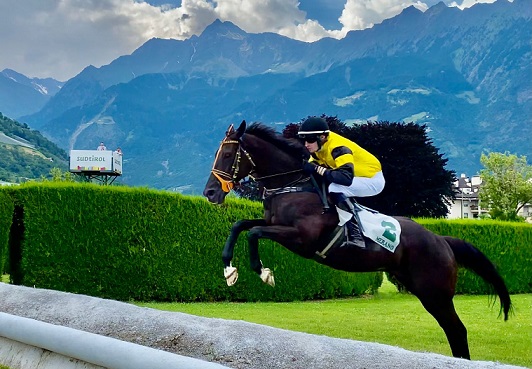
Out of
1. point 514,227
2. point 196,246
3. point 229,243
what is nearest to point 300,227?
point 229,243

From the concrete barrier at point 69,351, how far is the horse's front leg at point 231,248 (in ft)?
4.34

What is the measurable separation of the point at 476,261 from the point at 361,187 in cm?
151

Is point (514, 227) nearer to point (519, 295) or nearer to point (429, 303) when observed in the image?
point (519, 295)

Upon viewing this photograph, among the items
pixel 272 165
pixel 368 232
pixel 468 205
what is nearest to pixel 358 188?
pixel 368 232

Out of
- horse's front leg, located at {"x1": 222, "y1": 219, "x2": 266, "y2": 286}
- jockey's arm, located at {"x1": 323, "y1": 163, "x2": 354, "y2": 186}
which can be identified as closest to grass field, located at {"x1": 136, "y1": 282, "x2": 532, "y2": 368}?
jockey's arm, located at {"x1": 323, "y1": 163, "x2": 354, "y2": 186}

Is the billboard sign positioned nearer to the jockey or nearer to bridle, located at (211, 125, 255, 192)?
bridle, located at (211, 125, 255, 192)

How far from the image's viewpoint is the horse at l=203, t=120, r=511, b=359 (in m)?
5.27

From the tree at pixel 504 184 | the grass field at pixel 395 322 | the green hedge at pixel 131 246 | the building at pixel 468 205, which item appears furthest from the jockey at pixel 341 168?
the building at pixel 468 205

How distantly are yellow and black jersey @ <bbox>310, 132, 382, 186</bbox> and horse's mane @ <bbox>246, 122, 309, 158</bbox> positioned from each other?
16cm

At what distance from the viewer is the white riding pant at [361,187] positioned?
5.38 meters

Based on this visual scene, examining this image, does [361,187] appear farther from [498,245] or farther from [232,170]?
[498,245]

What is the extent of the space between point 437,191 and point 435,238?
82.4 feet

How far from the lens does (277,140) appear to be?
5832 mm

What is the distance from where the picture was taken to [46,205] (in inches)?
469
